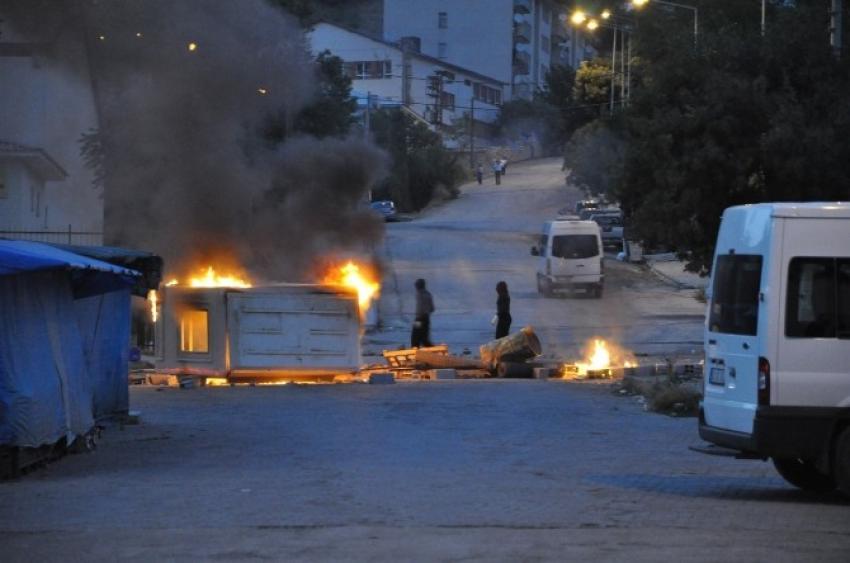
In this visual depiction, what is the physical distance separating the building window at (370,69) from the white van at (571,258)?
40115mm

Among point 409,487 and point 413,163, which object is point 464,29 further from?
point 409,487

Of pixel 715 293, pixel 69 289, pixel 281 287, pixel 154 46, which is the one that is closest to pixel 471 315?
pixel 154 46

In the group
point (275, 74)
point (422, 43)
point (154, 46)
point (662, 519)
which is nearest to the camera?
point (662, 519)

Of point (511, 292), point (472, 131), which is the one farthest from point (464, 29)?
point (511, 292)

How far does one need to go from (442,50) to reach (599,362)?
229 feet

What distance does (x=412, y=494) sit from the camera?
34.0 ft

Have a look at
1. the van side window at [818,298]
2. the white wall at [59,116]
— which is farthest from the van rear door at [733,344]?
the white wall at [59,116]

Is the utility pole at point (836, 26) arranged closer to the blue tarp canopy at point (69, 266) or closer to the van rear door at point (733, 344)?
the van rear door at point (733, 344)

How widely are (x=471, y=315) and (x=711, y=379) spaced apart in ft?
84.7

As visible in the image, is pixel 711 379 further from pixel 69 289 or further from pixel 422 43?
pixel 422 43

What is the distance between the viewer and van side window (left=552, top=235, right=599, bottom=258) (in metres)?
40.3

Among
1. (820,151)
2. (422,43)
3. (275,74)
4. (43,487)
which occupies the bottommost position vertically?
(43,487)

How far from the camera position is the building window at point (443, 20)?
9188cm

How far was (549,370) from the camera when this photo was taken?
23312mm
